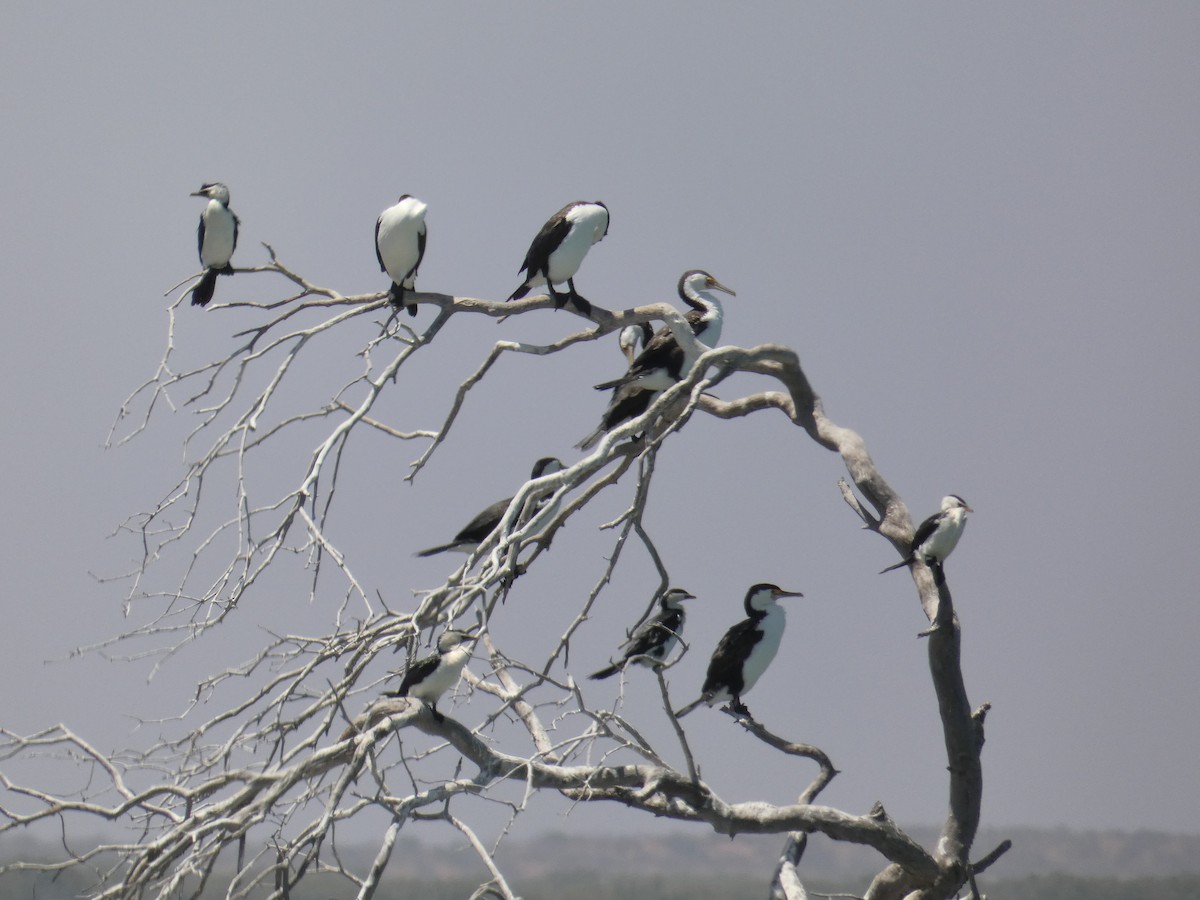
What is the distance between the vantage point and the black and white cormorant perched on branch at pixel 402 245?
6.46m

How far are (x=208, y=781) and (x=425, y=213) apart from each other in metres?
3.26

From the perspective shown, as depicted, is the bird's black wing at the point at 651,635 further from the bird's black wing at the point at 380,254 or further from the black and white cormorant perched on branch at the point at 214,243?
the black and white cormorant perched on branch at the point at 214,243

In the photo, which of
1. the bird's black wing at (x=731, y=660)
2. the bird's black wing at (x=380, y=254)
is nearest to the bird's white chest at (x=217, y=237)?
the bird's black wing at (x=380, y=254)

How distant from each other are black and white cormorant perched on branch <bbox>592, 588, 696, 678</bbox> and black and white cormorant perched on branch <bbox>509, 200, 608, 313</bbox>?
1.54 meters

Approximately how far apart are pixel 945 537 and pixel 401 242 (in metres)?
2.85

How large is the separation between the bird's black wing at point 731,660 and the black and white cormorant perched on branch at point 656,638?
0.23 m

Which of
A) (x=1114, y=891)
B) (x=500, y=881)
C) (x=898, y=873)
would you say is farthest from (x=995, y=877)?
(x=500, y=881)

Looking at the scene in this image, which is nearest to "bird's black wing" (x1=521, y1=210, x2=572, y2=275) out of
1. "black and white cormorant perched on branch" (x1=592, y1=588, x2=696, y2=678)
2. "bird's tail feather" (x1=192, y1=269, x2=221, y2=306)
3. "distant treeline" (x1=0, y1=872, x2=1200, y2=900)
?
"black and white cormorant perched on branch" (x1=592, y1=588, x2=696, y2=678)

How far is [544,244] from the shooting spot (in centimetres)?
611

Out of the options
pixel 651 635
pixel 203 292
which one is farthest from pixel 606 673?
pixel 203 292

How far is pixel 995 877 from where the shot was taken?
38.8 meters

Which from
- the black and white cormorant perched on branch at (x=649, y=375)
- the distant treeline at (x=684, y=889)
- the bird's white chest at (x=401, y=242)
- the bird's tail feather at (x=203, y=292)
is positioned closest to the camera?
the black and white cormorant perched on branch at (x=649, y=375)

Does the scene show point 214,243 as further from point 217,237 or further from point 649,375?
point 649,375

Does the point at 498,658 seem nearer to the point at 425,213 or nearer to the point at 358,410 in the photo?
the point at 358,410
